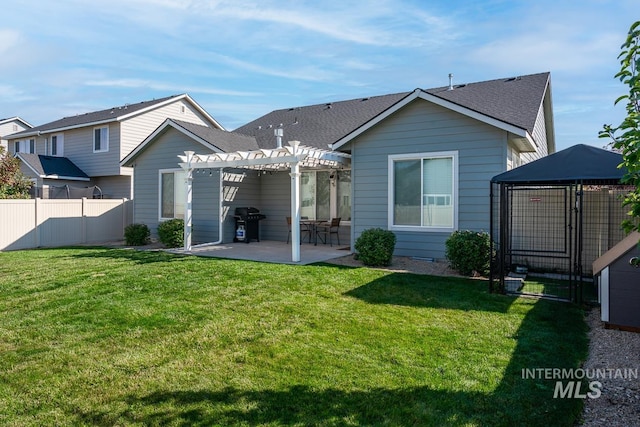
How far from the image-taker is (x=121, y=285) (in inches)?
279

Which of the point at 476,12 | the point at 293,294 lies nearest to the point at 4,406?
the point at 293,294

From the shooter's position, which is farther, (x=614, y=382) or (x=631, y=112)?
(x=614, y=382)

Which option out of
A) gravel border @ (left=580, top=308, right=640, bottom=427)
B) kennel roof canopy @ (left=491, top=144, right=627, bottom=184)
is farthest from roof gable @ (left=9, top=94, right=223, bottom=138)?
gravel border @ (left=580, top=308, right=640, bottom=427)

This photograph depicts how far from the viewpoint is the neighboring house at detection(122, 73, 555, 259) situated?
9.20m

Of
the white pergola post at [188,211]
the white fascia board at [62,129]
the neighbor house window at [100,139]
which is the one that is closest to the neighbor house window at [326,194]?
the white pergola post at [188,211]

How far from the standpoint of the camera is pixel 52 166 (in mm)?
20516

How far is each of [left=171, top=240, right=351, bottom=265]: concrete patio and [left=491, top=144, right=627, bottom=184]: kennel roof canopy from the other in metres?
4.70

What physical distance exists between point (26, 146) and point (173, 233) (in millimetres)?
17586

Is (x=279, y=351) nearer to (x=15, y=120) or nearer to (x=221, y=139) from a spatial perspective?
(x=221, y=139)

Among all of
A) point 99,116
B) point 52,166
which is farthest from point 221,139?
point 52,166

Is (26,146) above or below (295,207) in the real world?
above

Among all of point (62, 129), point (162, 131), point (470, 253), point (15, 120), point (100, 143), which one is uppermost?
point (15, 120)

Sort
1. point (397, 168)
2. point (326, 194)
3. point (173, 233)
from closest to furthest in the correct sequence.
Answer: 1. point (397, 168)
2. point (173, 233)
3. point (326, 194)

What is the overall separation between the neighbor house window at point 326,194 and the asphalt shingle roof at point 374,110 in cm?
102
